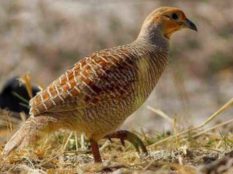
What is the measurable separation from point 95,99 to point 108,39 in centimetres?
819

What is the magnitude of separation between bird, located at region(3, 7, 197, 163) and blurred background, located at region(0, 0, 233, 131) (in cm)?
596

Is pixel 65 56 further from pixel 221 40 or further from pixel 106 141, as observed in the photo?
pixel 106 141

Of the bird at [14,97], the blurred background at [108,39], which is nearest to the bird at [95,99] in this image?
the bird at [14,97]

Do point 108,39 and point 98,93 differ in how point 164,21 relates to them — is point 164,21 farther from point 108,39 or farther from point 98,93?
point 108,39

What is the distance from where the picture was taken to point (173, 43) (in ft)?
48.9

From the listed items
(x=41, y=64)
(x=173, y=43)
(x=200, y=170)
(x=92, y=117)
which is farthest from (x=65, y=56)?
(x=200, y=170)

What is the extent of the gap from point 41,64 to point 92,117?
25.7 ft

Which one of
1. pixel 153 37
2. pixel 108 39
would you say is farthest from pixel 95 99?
pixel 108 39

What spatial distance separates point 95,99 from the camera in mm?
7012

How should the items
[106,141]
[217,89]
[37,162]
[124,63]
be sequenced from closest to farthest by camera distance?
1. [37,162]
2. [124,63]
3. [106,141]
4. [217,89]

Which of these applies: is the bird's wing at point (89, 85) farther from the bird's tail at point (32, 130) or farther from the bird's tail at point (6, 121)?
the bird's tail at point (6, 121)

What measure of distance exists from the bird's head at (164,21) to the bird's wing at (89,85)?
2.62ft

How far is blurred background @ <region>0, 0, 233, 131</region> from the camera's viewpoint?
13984 millimetres

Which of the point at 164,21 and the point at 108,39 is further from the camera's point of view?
the point at 108,39
